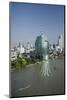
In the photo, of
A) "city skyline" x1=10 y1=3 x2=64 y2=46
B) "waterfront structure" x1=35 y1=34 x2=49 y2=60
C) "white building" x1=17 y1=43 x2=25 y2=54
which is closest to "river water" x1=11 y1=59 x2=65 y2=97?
"waterfront structure" x1=35 y1=34 x2=49 y2=60

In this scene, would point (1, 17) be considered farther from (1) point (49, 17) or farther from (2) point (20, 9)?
A: (1) point (49, 17)

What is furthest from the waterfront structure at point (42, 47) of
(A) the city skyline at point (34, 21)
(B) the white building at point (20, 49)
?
(B) the white building at point (20, 49)

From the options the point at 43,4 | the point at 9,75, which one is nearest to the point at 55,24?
the point at 43,4

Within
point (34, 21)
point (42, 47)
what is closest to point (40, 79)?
point (42, 47)

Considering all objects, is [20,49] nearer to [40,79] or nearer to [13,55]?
[13,55]

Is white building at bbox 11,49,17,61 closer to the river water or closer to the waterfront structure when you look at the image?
the river water

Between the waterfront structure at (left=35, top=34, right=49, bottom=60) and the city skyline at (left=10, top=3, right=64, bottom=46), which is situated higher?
the city skyline at (left=10, top=3, right=64, bottom=46)

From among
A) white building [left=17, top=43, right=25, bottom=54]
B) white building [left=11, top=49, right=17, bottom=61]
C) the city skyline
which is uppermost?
the city skyline
